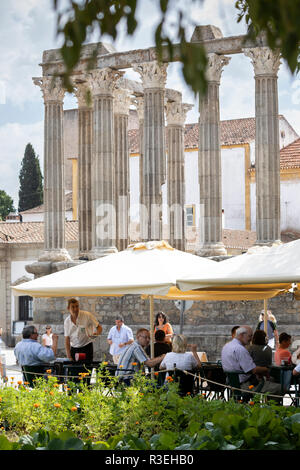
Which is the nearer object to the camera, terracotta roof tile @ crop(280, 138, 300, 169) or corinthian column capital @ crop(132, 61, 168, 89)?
corinthian column capital @ crop(132, 61, 168, 89)

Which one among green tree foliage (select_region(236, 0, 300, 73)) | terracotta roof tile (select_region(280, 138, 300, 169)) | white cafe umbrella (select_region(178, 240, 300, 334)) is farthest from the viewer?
terracotta roof tile (select_region(280, 138, 300, 169))

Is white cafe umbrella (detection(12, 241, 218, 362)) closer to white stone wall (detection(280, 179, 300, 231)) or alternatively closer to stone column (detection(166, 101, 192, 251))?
stone column (detection(166, 101, 192, 251))

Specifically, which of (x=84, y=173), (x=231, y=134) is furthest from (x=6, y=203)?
(x=84, y=173)

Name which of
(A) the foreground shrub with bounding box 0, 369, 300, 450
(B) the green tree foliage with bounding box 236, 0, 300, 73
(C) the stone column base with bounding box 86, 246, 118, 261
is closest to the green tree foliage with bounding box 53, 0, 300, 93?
(B) the green tree foliage with bounding box 236, 0, 300, 73

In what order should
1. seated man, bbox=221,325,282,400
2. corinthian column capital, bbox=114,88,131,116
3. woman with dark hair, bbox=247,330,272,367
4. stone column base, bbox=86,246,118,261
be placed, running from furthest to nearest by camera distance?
corinthian column capital, bbox=114,88,131,116
stone column base, bbox=86,246,118,261
woman with dark hair, bbox=247,330,272,367
seated man, bbox=221,325,282,400

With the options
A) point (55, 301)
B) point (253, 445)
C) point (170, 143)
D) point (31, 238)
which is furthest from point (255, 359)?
point (31, 238)

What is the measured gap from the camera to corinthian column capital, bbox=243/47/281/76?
26.2 metres

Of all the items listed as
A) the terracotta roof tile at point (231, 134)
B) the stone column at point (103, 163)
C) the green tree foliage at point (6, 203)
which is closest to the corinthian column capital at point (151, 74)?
the stone column at point (103, 163)

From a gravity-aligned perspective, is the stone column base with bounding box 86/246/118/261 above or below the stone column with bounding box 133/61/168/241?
→ below

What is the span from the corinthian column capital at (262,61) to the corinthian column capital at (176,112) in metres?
7.27

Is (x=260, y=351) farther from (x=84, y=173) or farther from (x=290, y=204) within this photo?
(x=290, y=204)

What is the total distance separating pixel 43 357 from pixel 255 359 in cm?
285

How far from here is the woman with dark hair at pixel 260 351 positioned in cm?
1268

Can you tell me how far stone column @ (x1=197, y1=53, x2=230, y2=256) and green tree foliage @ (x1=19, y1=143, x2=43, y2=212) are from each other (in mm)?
41794
